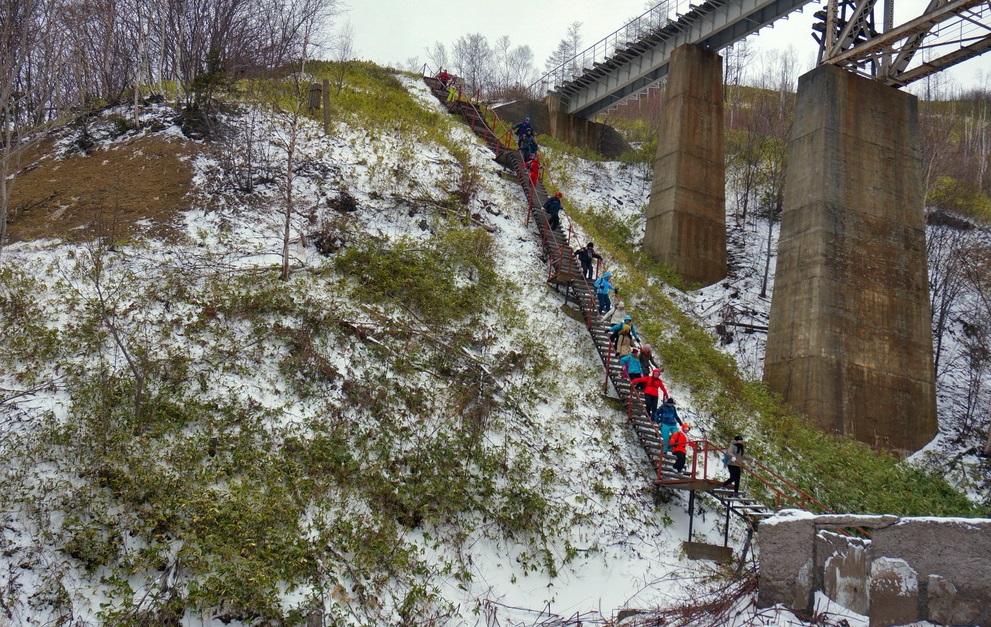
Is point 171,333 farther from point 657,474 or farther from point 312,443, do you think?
point 657,474

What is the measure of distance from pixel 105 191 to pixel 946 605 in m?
18.6

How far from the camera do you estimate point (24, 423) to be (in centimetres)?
1063

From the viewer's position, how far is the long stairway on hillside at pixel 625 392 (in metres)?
12.5

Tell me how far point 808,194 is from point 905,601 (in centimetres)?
1512

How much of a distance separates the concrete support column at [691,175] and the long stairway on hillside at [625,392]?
431 cm

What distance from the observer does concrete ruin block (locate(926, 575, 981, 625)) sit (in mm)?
6496

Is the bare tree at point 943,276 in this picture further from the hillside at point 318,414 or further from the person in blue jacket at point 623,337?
the person in blue jacket at point 623,337

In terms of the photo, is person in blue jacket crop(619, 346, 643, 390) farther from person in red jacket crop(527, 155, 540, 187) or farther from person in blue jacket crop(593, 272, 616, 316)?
person in red jacket crop(527, 155, 540, 187)

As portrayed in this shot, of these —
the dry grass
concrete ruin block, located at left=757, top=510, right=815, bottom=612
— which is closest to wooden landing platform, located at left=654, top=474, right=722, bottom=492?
concrete ruin block, located at left=757, top=510, right=815, bottom=612

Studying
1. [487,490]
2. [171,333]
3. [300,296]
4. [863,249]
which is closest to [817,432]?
[863,249]

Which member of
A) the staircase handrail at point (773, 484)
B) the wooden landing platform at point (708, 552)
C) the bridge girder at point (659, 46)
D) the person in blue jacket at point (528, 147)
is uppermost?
the bridge girder at point (659, 46)

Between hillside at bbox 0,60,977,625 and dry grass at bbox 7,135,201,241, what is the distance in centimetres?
10

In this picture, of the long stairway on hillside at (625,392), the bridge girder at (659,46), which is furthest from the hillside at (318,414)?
the bridge girder at (659,46)

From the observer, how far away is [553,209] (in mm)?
21031
